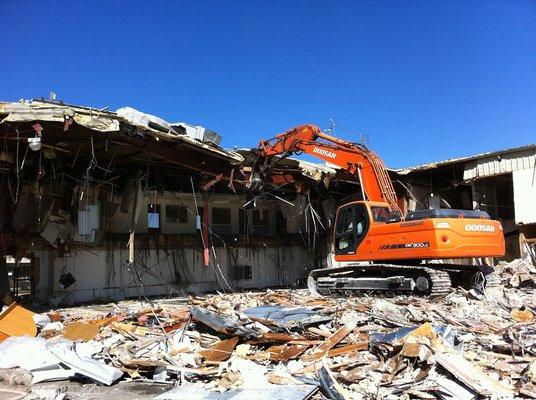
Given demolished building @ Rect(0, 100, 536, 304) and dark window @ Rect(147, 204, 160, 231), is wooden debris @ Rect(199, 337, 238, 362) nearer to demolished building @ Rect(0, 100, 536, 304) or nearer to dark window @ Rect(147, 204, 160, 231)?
demolished building @ Rect(0, 100, 536, 304)

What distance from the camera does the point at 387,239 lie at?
44.4 ft

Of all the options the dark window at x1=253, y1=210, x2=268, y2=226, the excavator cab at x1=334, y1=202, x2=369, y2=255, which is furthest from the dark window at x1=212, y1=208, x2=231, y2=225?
the excavator cab at x1=334, y1=202, x2=369, y2=255

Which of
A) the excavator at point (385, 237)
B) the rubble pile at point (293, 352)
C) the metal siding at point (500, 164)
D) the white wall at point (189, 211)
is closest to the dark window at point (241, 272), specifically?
the white wall at point (189, 211)

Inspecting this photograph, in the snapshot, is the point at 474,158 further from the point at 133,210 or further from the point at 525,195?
the point at 133,210

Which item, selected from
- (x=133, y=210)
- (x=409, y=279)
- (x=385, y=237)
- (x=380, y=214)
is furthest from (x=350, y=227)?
(x=133, y=210)

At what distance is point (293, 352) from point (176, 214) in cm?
1261

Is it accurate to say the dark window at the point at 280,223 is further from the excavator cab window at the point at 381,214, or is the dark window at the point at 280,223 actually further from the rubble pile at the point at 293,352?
the rubble pile at the point at 293,352

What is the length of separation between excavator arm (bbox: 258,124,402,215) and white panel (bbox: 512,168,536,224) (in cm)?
608

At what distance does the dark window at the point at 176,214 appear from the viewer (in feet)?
62.5

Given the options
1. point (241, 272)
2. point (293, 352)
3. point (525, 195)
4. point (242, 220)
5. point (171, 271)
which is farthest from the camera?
point (242, 220)

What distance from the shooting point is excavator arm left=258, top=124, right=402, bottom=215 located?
48.8 ft

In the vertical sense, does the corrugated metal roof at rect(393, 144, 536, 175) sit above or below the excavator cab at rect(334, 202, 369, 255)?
above

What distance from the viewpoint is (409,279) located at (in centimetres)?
1313

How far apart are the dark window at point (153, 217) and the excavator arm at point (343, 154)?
16.1 feet
